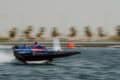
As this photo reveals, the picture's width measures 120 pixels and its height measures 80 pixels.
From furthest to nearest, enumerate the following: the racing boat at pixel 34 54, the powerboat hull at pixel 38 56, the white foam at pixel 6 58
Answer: the white foam at pixel 6 58
the powerboat hull at pixel 38 56
the racing boat at pixel 34 54

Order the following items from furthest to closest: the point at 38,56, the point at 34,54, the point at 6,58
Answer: the point at 6,58
the point at 38,56
the point at 34,54

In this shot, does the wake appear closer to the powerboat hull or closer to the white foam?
the white foam

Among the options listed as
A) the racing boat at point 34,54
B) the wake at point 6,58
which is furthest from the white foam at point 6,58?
the racing boat at point 34,54

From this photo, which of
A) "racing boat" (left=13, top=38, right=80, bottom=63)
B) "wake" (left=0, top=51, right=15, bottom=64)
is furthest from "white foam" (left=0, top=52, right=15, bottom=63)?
"racing boat" (left=13, top=38, right=80, bottom=63)

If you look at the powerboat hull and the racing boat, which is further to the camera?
the powerboat hull

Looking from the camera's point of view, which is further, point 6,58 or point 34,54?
point 6,58

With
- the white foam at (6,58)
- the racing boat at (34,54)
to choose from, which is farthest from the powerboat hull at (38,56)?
the white foam at (6,58)

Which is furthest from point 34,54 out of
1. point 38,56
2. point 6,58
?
point 6,58

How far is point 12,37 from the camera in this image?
590 feet

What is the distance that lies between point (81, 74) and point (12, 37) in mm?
145116

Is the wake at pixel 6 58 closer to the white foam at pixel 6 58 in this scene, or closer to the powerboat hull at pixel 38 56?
the white foam at pixel 6 58

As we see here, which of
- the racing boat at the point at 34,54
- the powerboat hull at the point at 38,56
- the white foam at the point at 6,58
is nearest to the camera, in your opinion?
the racing boat at the point at 34,54

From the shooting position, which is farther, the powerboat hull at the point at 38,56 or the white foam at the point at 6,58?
the white foam at the point at 6,58

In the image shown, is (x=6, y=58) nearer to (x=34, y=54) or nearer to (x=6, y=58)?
(x=6, y=58)
